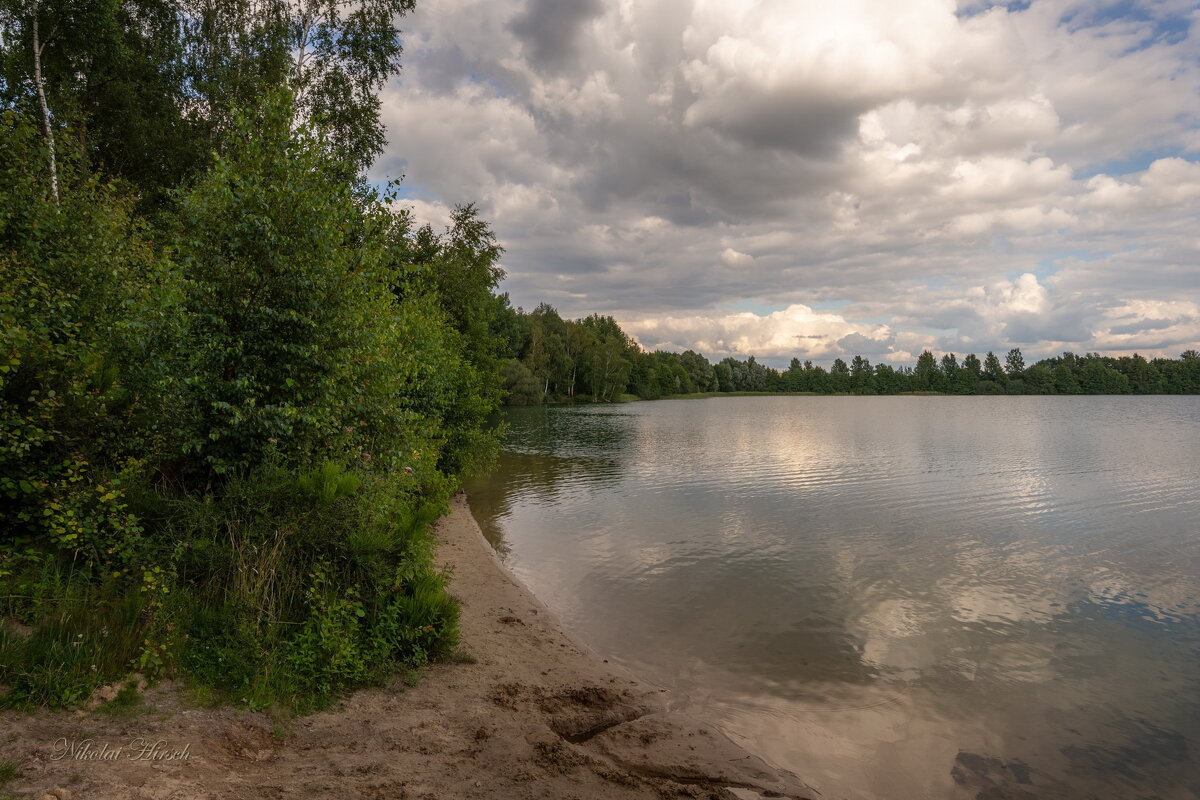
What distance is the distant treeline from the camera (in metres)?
107

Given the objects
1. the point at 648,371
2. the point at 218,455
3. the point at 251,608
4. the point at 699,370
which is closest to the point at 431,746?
the point at 251,608

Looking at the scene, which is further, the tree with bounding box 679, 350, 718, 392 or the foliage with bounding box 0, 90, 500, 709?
the tree with bounding box 679, 350, 718, 392

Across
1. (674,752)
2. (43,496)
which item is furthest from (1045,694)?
(43,496)

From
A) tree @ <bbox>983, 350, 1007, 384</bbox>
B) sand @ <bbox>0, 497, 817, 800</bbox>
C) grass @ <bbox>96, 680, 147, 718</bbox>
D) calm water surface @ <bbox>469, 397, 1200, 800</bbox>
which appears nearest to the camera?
sand @ <bbox>0, 497, 817, 800</bbox>

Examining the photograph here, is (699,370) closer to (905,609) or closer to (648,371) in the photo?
(648,371)

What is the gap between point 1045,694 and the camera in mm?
9391

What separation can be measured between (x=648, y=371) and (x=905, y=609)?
139 meters

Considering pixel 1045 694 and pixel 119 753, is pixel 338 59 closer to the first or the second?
pixel 119 753

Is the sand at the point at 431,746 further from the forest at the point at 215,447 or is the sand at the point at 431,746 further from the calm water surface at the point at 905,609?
the calm water surface at the point at 905,609

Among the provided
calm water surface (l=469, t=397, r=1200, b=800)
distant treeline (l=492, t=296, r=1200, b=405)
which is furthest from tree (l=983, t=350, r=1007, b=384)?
calm water surface (l=469, t=397, r=1200, b=800)

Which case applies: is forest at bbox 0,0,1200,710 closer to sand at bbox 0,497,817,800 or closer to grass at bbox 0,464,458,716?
grass at bbox 0,464,458,716

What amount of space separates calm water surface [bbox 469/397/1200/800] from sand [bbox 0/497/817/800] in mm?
1215

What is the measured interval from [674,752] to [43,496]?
26.0 feet

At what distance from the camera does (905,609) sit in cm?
1298
